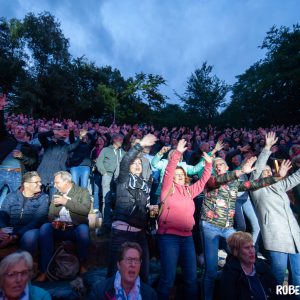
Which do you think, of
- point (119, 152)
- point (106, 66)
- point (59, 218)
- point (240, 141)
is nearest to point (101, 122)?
point (106, 66)

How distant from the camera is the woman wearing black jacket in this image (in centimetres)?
301

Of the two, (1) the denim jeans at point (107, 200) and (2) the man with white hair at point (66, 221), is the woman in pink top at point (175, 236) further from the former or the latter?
(1) the denim jeans at point (107, 200)

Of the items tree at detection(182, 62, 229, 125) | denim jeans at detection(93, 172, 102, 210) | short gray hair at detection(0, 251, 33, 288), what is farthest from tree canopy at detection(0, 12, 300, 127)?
short gray hair at detection(0, 251, 33, 288)

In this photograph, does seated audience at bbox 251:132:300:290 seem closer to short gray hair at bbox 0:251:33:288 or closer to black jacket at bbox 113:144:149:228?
black jacket at bbox 113:144:149:228

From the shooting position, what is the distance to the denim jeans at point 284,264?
313 cm

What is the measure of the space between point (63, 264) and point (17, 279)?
5.23ft

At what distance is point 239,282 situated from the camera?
7.98 ft

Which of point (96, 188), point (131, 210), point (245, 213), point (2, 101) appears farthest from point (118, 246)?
point (96, 188)

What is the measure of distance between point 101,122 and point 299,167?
2705cm

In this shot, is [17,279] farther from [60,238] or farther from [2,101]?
[2,101]

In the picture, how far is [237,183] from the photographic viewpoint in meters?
3.58

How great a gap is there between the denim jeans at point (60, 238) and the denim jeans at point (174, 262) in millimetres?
1188

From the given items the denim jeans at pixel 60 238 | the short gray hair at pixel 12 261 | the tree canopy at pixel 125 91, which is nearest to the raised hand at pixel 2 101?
the denim jeans at pixel 60 238

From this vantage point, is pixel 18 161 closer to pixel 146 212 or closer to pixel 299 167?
pixel 146 212
